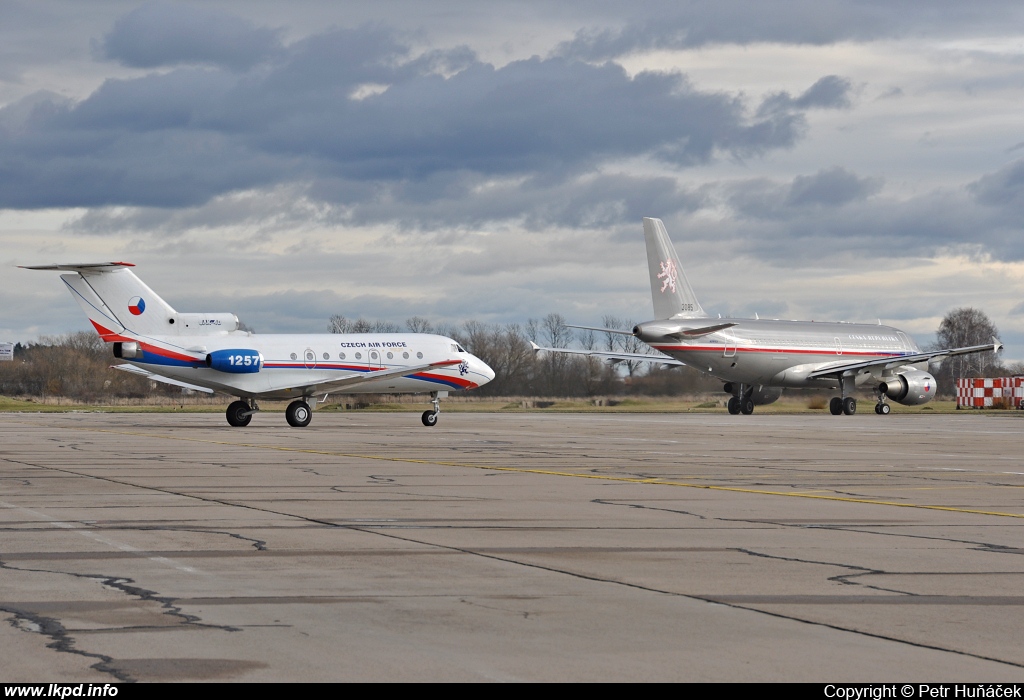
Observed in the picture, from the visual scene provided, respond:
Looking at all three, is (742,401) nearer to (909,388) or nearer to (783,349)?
(783,349)

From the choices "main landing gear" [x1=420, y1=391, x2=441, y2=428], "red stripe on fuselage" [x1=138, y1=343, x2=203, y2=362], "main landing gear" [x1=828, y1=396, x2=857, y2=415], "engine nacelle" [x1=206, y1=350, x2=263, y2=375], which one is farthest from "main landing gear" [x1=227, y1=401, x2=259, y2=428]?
"main landing gear" [x1=828, y1=396, x2=857, y2=415]

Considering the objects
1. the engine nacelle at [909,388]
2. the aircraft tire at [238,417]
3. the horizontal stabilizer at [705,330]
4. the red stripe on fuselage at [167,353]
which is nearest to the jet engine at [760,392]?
the engine nacelle at [909,388]

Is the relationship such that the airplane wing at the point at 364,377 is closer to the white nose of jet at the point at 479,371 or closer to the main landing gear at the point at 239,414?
the white nose of jet at the point at 479,371

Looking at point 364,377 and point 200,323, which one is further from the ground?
point 200,323

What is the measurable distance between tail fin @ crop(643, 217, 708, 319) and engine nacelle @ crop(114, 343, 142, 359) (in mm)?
25825

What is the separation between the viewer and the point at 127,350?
4097 cm

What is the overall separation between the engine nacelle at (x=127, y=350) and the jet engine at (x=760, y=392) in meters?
33.8

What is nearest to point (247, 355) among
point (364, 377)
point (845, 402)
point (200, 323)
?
point (200, 323)

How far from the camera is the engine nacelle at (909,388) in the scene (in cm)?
6178

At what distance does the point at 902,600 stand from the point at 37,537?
8.27 m

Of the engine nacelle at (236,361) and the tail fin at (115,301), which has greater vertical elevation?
the tail fin at (115,301)

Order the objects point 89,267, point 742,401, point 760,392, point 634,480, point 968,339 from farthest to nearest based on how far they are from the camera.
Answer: point 968,339 < point 760,392 < point 742,401 < point 89,267 < point 634,480

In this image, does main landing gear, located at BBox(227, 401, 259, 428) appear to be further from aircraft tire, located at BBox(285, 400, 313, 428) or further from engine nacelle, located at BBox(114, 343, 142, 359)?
engine nacelle, located at BBox(114, 343, 142, 359)

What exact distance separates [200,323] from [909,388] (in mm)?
36955
